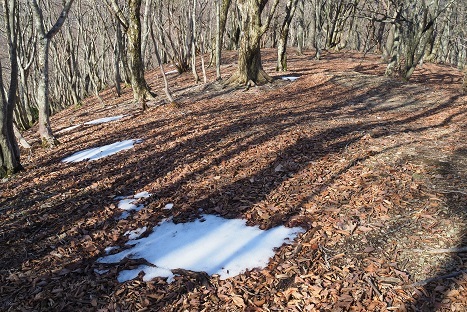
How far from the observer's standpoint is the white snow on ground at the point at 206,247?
363 centimetres

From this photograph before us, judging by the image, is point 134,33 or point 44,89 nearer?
point 44,89

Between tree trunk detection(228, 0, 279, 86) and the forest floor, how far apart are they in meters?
3.89

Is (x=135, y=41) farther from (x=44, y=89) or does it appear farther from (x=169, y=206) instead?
(x=169, y=206)

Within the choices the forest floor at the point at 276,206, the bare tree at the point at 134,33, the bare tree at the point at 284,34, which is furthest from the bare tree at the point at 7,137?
the bare tree at the point at 284,34

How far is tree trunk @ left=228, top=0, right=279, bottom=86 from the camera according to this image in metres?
11.8

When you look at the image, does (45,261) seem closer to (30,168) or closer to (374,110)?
(30,168)

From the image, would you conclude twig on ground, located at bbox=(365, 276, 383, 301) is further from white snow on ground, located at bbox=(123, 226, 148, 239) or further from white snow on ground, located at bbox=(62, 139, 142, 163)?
white snow on ground, located at bbox=(62, 139, 142, 163)

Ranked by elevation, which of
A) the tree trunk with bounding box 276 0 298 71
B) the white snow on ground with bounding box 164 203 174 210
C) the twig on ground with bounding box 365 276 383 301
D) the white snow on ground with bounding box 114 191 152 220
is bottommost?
the twig on ground with bounding box 365 276 383 301

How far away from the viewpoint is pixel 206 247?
3.98 metres

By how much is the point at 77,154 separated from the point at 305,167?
5.80 meters

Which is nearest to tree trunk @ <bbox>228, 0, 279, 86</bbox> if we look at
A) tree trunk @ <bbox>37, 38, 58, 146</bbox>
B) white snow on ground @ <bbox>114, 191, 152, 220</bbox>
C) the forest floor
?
the forest floor

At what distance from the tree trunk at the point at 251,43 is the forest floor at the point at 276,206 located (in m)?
3.89

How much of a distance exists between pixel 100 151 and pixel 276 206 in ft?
17.3

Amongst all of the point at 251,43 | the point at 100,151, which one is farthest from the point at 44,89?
the point at 251,43
